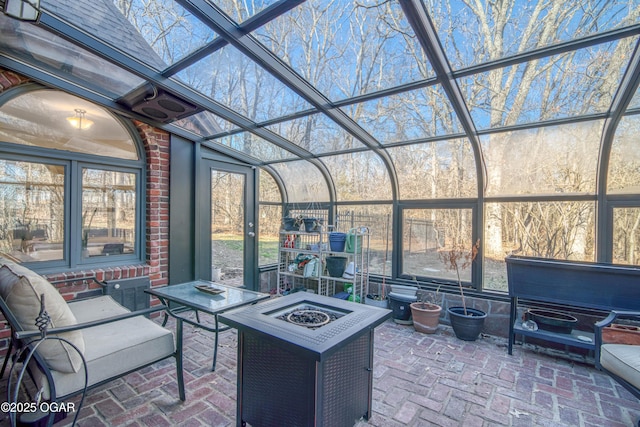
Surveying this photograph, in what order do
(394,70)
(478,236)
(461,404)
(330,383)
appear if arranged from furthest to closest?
(478,236), (394,70), (461,404), (330,383)

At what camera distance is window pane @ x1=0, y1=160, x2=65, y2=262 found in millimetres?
2727

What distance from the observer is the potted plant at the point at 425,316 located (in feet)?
11.4

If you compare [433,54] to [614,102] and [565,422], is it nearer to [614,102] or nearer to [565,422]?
[614,102]

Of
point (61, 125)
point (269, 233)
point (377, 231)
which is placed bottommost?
point (269, 233)

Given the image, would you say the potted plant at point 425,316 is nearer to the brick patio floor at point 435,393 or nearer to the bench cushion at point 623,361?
the brick patio floor at point 435,393

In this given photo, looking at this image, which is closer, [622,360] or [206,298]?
[622,360]

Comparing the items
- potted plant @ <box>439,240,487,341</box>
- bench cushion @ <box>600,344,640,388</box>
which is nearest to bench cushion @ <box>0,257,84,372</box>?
bench cushion @ <box>600,344,640,388</box>

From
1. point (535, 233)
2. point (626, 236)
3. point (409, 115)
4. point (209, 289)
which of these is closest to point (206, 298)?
point (209, 289)

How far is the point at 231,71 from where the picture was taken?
8.24ft

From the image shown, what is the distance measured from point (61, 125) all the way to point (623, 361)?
512cm

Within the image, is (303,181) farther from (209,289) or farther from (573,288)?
(573,288)

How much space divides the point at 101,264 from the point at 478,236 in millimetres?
4479

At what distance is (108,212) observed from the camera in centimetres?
339

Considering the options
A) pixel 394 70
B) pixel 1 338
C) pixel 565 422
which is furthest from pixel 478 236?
pixel 1 338
